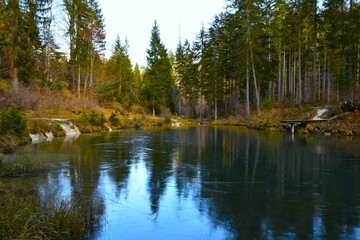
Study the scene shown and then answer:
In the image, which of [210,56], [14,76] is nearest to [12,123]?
[14,76]

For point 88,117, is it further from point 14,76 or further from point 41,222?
point 41,222

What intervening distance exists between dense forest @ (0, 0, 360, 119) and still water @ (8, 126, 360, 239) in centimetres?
1487

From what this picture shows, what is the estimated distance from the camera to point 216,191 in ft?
27.5

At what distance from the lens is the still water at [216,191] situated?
19.1ft

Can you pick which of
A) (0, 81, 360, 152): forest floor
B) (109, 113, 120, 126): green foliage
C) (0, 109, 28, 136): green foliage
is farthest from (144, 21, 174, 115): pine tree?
(0, 109, 28, 136): green foliage

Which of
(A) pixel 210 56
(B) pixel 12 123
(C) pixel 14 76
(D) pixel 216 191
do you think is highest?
(A) pixel 210 56

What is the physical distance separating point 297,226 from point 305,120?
20.9 meters

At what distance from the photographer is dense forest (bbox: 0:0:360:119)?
31.2 metres

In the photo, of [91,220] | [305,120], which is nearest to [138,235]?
[91,220]

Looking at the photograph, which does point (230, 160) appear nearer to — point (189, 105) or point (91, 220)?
point (91, 220)

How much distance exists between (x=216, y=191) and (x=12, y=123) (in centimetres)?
1223

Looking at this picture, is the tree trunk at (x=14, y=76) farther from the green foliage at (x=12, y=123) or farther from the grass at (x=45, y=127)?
the green foliage at (x=12, y=123)

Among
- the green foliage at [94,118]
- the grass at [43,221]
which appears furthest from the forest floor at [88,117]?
the grass at [43,221]

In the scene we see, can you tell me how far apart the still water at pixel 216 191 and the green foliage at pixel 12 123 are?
2811 mm
